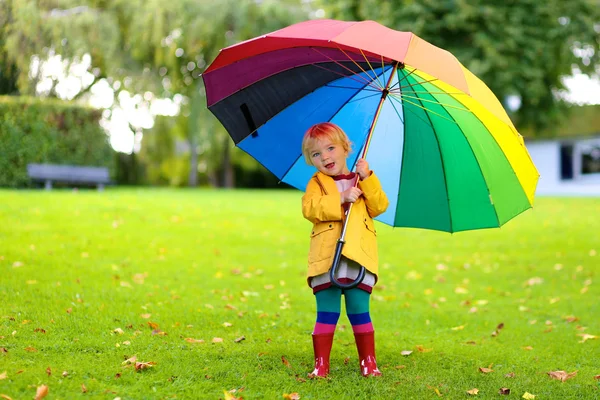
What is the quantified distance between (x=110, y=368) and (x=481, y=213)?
2753 mm

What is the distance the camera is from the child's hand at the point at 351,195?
4138mm

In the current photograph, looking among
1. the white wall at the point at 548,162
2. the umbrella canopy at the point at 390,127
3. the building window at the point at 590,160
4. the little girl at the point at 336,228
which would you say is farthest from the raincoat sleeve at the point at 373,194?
the building window at the point at 590,160

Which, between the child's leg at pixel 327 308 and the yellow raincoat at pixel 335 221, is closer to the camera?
the yellow raincoat at pixel 335 221

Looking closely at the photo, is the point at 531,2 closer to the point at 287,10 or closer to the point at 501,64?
the point at 501,64

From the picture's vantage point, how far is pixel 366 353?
437cm

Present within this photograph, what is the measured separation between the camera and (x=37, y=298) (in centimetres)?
612

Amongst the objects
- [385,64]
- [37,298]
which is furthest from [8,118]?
[385,64]

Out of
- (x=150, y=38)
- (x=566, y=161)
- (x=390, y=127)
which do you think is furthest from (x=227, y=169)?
(x=390, y=127)

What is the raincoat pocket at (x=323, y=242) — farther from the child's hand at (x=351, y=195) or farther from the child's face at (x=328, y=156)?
the child's face at (x=328, y=156)

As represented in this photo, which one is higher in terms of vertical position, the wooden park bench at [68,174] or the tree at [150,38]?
the tree at [150,38]

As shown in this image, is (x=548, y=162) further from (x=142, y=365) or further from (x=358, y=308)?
(x=142, y=365)

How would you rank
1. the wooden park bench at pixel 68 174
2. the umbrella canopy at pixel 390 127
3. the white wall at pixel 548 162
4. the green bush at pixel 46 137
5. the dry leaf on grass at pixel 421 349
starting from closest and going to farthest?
the umbrella canopy at pixel 390 127, the dry leaf on grass at pixel 421 349, the green bush at pixel 46 137, the wooden park bench at pixel 68 174, the white wall at pixel 548 162

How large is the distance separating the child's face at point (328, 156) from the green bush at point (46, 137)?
12268 millimetres

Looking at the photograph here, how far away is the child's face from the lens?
13.8 feet
